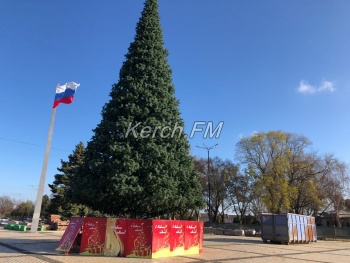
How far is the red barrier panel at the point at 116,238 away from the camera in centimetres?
1377

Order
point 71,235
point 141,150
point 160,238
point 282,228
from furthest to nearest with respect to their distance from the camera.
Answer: point 282,228, point 141,150, point 71,235, point 160,238

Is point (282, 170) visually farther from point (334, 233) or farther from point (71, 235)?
point (71, 235)

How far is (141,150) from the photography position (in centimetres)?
1533

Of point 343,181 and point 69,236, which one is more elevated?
point 343,181

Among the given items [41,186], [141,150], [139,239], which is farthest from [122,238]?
[41,186]

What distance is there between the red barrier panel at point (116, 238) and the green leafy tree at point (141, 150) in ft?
4.00

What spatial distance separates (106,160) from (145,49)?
6906 millimetres

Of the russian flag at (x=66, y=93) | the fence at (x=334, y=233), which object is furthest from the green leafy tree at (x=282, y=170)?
the russian flag at (x=66, y=93)

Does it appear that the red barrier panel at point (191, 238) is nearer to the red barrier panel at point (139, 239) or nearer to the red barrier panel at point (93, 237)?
the red barrier panel at point (139, 239)

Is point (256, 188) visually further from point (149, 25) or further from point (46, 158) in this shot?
point (149, 25)

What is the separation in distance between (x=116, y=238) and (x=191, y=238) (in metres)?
4.12

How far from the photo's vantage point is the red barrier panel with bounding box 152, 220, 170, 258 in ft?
44.9

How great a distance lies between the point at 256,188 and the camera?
4775 centimetres

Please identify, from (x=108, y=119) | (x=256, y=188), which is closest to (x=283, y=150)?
(x=256, y=188)
